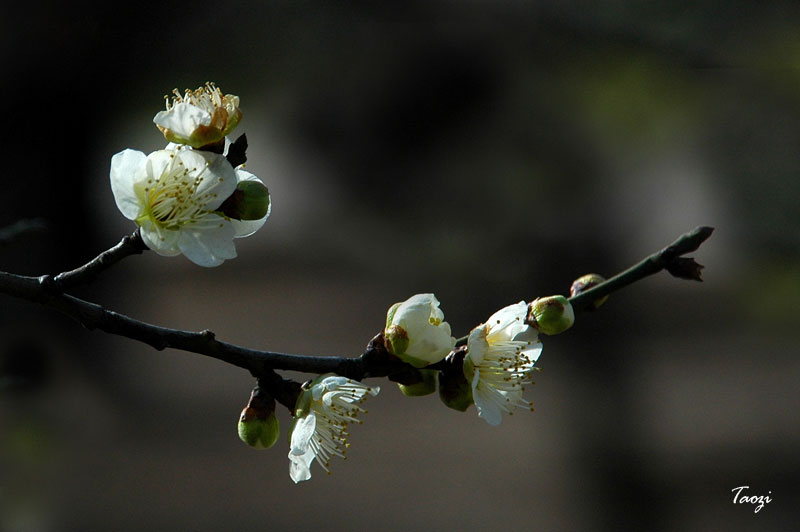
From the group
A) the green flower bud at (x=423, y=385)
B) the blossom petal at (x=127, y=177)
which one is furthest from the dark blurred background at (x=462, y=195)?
the green flower bud at (x=423, y=385)

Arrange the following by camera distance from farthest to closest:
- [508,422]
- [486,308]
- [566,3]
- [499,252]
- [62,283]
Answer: [508,422]
[486,308]
[499,252]
[566,3]
[62,283]

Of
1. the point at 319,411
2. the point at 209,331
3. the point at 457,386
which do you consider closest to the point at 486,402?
the point at 457,386

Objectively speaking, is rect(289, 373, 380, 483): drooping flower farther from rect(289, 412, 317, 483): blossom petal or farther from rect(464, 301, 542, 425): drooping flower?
rect(464, 301, 542, 425): drooping flower

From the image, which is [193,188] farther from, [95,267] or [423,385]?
[423,385]

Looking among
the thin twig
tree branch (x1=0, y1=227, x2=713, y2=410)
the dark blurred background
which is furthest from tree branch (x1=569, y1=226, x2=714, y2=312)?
the dark blurred background

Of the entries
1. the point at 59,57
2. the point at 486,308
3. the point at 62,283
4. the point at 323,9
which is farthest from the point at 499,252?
Answer: the point at 62,283

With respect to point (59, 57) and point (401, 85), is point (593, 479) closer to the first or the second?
point (401, 85)
